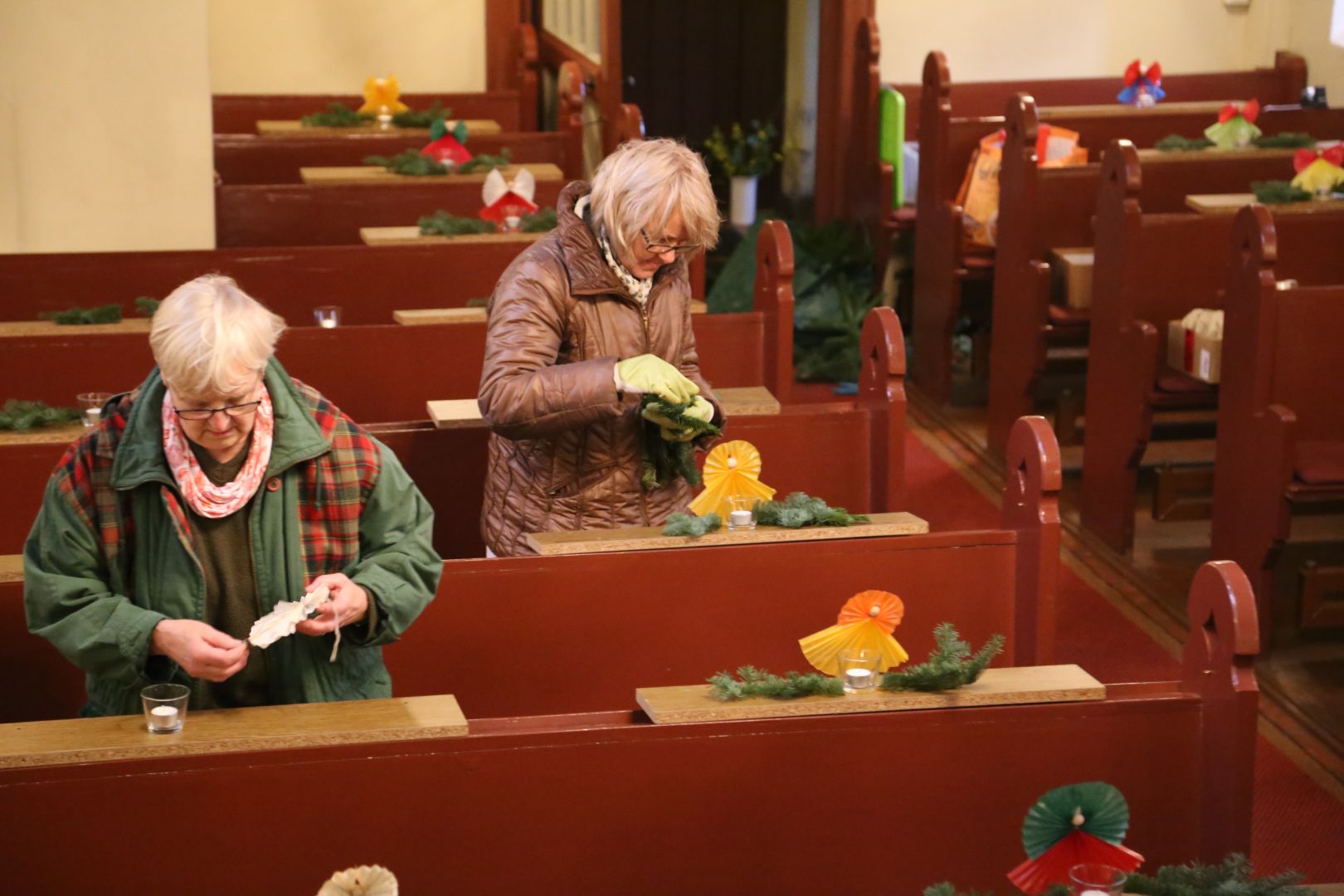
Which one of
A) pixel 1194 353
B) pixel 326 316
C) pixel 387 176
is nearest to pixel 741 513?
pixel 326 316

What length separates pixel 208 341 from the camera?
2.26m

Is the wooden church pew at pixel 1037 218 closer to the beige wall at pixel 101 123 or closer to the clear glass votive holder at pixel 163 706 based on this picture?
the beige wall at pixel 101 123

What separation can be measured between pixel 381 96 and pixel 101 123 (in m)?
2.25

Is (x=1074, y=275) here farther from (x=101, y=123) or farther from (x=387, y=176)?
(x=101, y=123)

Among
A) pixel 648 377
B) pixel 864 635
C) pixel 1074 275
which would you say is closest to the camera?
pixel 864 635

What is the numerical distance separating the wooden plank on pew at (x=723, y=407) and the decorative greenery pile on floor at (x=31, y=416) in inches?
33.1

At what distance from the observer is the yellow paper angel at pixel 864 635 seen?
2.73m

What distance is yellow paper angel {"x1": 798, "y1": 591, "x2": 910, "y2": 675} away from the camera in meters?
2.73

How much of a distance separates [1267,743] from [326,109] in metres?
5.35

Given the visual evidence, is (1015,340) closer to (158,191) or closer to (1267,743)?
(1267,743)

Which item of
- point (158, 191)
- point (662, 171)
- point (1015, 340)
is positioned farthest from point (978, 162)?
point (662, 171)

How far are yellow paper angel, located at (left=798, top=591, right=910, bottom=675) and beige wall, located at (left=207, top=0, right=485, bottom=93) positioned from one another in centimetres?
678

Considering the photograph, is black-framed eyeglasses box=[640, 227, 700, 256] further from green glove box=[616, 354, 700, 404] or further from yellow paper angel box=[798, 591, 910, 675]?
yellow paper angel box=[798, 591, 910, 675]

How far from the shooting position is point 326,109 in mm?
8211
